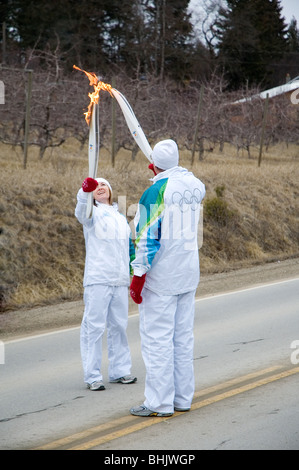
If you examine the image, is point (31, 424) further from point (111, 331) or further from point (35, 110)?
point (35, 110)

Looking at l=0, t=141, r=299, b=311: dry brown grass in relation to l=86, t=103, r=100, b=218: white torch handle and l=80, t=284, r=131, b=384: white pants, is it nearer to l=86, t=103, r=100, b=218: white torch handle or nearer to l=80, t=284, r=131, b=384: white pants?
l=80, t=284, r=131, b=384: white pants

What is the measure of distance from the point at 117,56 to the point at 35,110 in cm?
2801

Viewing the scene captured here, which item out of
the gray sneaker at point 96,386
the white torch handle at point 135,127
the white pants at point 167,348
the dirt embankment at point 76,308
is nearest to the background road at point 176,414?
the gray sneaker at point 96,386

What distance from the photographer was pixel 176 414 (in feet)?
19.8

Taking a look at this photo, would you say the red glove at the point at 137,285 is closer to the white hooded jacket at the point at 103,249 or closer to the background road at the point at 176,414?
the background road at the point at 176,414

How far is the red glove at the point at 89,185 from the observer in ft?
21.7

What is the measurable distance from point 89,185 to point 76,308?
17.6 feet

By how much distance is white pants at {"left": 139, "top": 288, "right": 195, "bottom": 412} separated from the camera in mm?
5859

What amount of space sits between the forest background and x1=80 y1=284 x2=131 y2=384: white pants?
201 inches

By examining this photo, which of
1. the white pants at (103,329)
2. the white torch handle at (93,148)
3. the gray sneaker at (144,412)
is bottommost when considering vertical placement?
the gray sneaker at (144,412)

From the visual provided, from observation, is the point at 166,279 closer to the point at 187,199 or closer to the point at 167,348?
the point at 167,348

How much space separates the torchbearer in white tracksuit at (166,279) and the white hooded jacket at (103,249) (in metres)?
1.03

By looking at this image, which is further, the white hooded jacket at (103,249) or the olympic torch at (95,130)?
the white hooded jacket at (103,249)

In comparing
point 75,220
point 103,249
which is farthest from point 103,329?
point 75,220
